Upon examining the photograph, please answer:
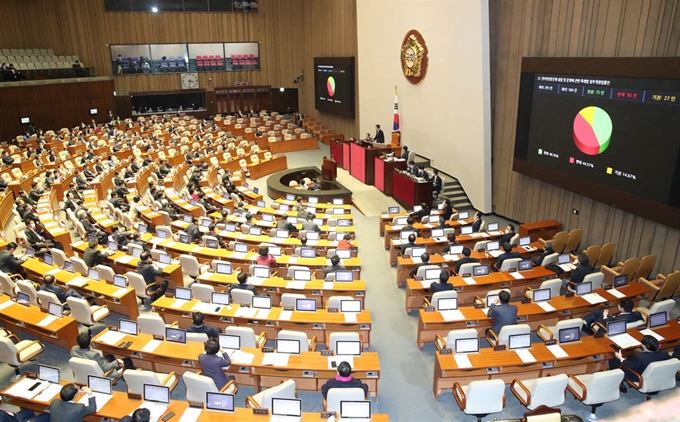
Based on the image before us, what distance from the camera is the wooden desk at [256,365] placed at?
722 centimetres

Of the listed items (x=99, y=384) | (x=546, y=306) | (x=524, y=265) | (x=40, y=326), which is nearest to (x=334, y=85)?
A: (x=524, y=265)

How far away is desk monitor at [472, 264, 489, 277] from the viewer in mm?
10250

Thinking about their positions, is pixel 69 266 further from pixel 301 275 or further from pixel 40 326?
pixel 301 275

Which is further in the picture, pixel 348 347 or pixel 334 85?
pixel 334 85

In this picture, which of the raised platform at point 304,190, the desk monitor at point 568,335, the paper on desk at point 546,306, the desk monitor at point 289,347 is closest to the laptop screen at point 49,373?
the desk monitor at point 289,347

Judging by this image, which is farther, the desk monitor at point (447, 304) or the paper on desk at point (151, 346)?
the desk monitor at point (447, 304)

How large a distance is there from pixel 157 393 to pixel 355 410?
8.77 ft

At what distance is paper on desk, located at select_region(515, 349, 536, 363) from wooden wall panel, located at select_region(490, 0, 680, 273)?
18.5 feet

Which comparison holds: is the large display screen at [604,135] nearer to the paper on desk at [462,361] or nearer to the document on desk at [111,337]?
the paper on desk at [462,361]

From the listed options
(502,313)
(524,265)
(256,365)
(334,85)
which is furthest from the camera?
(334,85)

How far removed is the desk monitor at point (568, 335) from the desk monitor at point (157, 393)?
6054mm

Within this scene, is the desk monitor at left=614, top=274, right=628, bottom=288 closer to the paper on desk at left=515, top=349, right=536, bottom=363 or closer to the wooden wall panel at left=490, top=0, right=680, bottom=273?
the wooden wall panel at left=490, top=0, right=680, bottom=273

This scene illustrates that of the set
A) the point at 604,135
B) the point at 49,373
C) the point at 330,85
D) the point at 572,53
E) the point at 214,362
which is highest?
the point at 572,53

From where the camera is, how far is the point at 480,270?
10.3 metres
